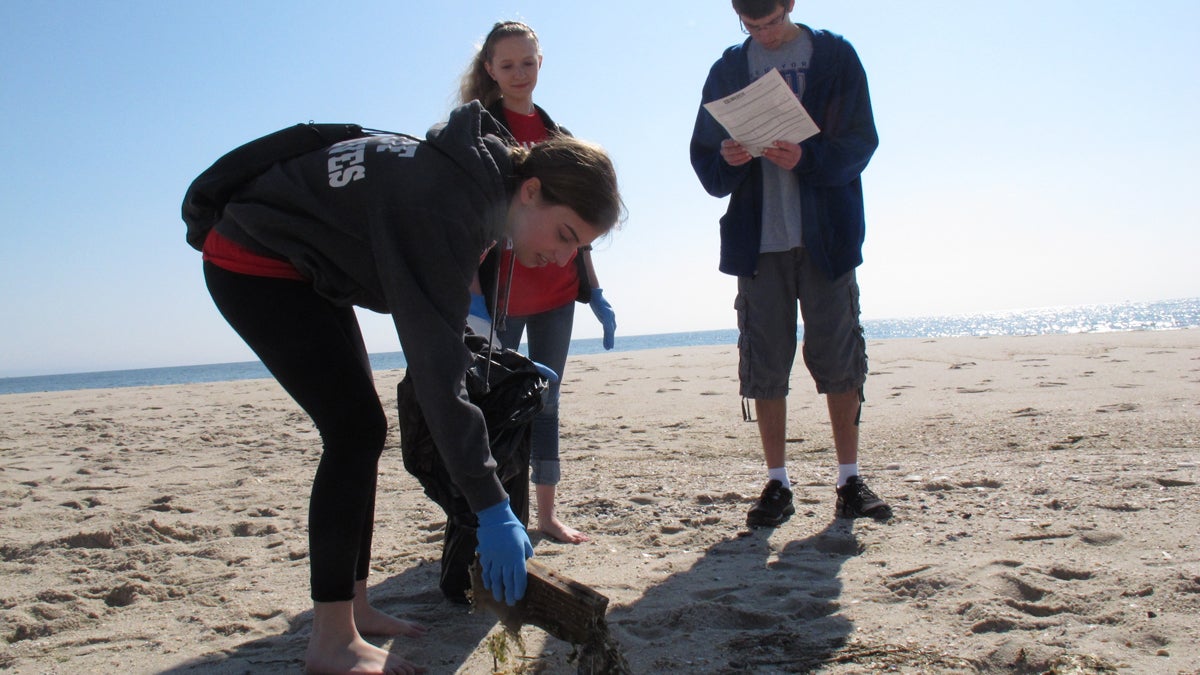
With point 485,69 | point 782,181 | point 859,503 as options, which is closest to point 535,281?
point 485,69

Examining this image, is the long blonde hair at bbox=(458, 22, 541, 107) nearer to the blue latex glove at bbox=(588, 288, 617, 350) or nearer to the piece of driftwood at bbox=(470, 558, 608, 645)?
the blue latex glove at bbox=(588, 288, 617, 350)

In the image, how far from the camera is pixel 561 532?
2.95m

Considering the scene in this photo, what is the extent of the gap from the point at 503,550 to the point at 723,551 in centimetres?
117

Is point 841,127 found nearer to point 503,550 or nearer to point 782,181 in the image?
point 782,181

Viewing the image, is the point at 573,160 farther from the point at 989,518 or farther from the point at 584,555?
the point at 989,518

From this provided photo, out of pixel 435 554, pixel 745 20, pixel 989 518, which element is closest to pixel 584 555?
pixel 435 554

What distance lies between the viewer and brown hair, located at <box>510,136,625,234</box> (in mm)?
1809

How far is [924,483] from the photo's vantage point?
3.33 metres

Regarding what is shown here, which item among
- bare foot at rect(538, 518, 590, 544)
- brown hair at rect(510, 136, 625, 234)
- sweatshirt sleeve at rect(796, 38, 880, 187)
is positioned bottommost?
bare foot at rect(538, 518, 590, 544)

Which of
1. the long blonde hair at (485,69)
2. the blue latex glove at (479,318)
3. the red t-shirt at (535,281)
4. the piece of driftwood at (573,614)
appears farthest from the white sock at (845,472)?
the long blonde hair at (485,69)

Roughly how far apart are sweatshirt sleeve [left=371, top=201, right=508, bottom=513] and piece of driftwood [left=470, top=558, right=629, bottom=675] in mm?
302

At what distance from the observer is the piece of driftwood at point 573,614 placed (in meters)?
1.74

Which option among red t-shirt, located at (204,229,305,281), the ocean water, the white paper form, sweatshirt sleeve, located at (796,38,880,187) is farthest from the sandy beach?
the ocean water

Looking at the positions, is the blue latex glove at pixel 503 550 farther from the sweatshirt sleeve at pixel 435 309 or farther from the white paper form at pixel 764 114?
the white paper form at pixel 764 114
